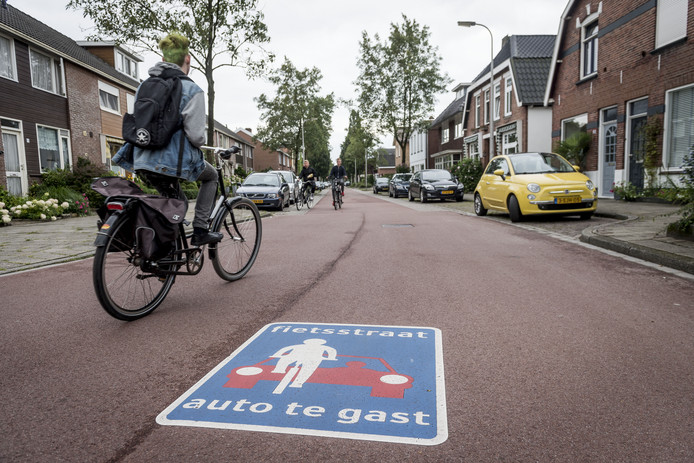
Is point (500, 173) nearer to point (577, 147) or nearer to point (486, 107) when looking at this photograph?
point (577, 147)

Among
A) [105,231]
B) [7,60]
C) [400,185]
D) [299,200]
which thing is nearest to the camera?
[105,231]

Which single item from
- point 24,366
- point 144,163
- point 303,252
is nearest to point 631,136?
point 303,252

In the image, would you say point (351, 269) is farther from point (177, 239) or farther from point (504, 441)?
point (504, 441)

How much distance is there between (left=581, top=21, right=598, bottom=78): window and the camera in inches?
726

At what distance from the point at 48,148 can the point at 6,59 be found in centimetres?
369

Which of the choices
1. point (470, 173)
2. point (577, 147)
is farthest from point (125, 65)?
point (577, 147)

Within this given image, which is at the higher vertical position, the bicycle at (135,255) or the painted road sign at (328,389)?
the bicycle at (135,255)

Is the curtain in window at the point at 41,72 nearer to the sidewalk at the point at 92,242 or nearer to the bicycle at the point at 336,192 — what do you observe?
the sidewalk at the point at 92,242

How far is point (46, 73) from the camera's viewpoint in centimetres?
2050

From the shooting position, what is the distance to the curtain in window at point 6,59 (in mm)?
17609

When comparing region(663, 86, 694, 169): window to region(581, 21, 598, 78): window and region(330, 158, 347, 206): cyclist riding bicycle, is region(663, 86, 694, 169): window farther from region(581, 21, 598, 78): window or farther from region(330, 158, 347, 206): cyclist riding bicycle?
region(330, 158, 347, 206): cyclist riding bicycle

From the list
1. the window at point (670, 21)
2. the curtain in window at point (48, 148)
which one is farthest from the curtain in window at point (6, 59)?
the window at point (670, 21)

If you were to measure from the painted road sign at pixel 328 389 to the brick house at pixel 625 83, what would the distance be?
12722 mm

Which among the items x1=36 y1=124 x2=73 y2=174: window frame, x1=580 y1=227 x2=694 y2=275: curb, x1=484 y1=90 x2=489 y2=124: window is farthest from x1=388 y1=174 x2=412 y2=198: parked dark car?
x1=580 y1=227 x2=694 y2=275: curb
